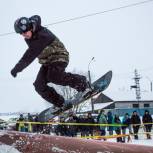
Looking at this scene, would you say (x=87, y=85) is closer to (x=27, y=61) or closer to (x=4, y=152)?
(x=27, y=61)

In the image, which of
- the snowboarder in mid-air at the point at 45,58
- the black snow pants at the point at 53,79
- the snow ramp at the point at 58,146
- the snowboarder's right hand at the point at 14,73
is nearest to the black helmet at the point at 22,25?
the snowboarder in mid-air at the point at 45,58

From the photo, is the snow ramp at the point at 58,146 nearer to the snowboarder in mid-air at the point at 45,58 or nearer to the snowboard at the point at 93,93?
the snowboarder in mid-air at the point at 45,58

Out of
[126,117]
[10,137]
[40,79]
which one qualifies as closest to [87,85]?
[40,79]

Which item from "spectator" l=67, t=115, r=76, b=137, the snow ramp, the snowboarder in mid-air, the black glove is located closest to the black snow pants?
the snowboarder in mid-air

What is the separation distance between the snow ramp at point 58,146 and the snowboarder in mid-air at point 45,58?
9.78 feet

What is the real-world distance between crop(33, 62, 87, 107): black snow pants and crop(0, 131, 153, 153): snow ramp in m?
3.32

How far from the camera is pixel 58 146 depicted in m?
1.85

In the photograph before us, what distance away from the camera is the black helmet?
4.70 meters

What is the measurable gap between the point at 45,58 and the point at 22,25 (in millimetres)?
744

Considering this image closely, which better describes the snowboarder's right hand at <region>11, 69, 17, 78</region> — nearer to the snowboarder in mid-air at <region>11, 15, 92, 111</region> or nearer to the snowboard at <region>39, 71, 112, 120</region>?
the snowboarder in mid-air at <region>11, 15, 92, 111</region>

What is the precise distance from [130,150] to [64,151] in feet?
1.13

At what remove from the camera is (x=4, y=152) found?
1.88 meters

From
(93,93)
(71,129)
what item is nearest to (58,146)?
(93,93)

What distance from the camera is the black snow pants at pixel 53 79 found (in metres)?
5.26
